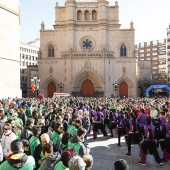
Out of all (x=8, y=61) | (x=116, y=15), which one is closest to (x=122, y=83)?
(x=116, y=15)

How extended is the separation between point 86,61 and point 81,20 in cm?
748

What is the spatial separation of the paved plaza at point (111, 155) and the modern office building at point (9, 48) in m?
15.9

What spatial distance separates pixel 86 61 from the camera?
4350 centimetres

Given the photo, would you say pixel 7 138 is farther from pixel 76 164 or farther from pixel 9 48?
pixel 9 48

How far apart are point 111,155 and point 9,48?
67.9 feet

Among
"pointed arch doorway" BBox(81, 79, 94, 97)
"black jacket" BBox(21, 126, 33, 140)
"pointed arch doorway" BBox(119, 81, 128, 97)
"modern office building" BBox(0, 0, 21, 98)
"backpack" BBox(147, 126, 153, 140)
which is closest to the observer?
"black jacket" BBox(21, 126, 33, 140)

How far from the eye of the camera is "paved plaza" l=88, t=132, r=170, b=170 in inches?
376

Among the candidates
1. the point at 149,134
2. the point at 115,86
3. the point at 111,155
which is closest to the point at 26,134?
the point at 149,134

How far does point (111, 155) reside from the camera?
11.1 m

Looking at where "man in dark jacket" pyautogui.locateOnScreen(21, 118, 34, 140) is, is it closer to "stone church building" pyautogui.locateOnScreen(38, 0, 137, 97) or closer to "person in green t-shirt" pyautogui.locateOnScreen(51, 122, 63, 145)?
"person in green t-shirt" pyautogui.locateOnScreen(51, 122, 63, 145)

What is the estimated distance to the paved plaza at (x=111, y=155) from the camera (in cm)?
956

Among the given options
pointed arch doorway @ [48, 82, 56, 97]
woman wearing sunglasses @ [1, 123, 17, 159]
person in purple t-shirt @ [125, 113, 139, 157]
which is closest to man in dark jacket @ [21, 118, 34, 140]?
woman wearing sunglasses @ [1, 123, 17, 159]

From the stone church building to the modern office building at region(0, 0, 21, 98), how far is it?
48.0 feet

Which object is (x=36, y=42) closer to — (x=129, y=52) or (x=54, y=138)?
(x=129, y=52)
